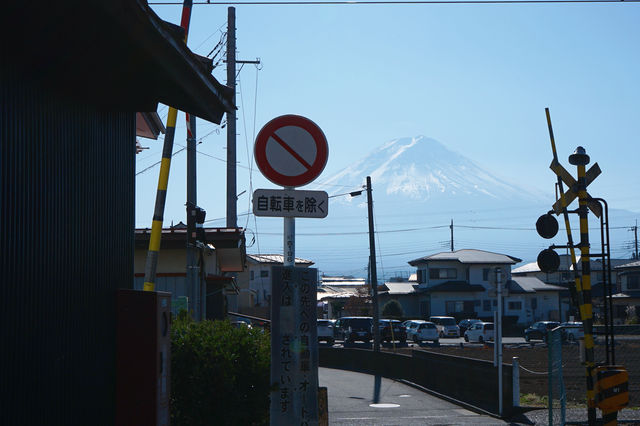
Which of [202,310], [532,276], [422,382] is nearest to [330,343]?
[422,382]

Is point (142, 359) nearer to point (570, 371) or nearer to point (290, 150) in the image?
point (290, 150)

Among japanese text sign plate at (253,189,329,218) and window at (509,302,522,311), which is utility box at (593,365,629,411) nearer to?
japanese text sign plate at (253,189,329,218)

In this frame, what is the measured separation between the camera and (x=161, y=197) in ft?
33.0

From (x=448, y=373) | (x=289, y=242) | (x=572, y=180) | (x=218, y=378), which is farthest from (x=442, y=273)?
(x=289, y=242)

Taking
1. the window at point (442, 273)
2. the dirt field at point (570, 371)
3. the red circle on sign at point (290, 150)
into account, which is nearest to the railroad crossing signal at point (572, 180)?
the red circle on sign at point (290, 150)

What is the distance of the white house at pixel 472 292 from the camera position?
6372cm

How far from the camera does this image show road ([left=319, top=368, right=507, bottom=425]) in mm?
14734

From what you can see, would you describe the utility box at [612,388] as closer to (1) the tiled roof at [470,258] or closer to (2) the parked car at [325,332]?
(2) the parked car at [325,332]

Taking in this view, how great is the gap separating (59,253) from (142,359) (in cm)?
137

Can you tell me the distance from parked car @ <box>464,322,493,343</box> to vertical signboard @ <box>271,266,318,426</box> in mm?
43792

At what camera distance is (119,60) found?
562 centimetres

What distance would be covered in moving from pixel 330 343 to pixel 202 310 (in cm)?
2814

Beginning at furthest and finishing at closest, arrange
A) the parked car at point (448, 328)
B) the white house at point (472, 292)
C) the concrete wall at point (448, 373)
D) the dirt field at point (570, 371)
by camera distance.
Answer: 1. the white house at point (472, 292)
2. the parked car at point (448, 328)
3. the dirt field at point (570, 371)
4. the concrete wall at point (448, 373)

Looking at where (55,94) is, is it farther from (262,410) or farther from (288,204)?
(262,410)
